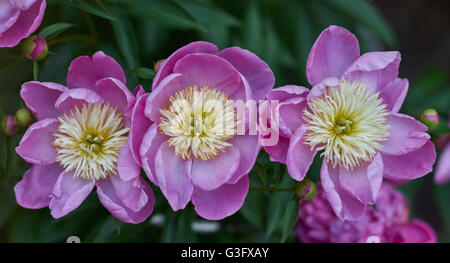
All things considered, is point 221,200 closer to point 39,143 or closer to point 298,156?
point 298,156

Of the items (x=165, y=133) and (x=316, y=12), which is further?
(x=316, y=12)

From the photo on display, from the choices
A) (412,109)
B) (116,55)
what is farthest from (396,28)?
(116,55)

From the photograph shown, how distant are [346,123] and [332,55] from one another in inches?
3.7

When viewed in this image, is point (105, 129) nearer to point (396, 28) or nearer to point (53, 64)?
point (53, 64)

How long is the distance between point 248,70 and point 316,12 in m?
0.64

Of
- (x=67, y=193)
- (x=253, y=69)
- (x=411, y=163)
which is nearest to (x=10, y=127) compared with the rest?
(x=67, y=193)

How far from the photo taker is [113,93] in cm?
61

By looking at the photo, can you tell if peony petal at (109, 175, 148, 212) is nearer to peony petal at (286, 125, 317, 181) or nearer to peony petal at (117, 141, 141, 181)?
peony petal at (117, 141, 141, 181)

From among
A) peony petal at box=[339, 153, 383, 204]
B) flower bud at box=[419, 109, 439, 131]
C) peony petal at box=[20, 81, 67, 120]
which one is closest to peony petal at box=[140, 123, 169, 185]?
peony petal at box=[20, 81, 67, 120]

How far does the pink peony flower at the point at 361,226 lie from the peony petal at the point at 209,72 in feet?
0.90
